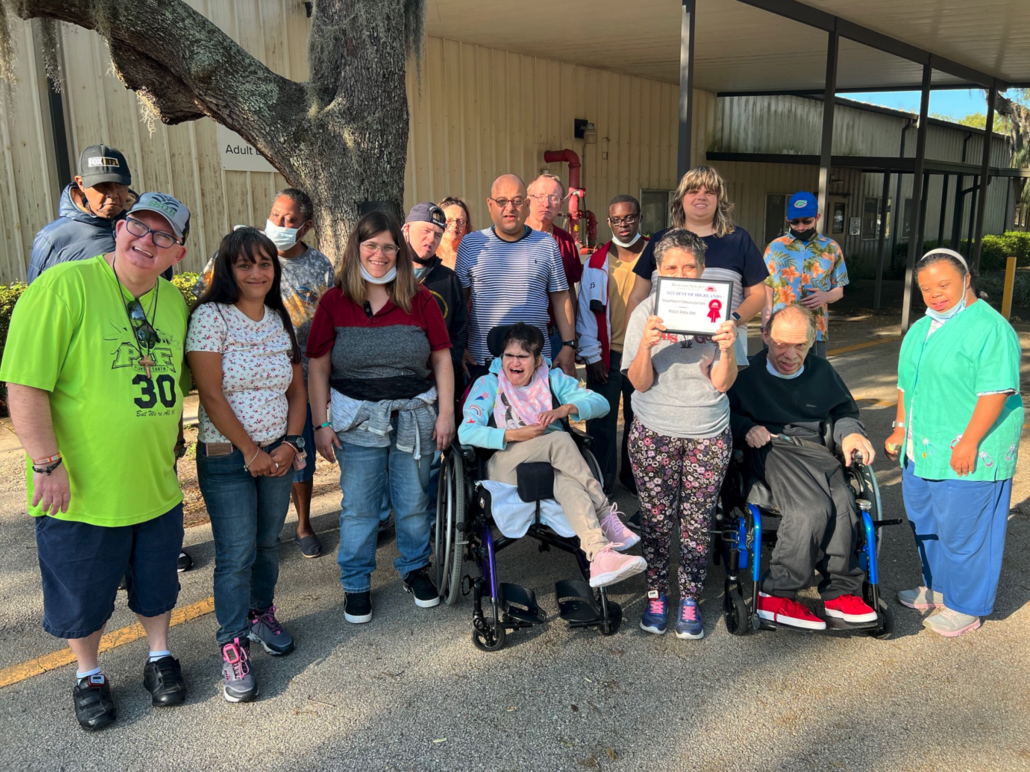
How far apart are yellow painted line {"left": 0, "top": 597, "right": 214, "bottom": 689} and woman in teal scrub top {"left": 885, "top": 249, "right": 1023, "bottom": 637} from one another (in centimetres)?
321

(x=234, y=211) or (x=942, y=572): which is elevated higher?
(x=234, y=211)

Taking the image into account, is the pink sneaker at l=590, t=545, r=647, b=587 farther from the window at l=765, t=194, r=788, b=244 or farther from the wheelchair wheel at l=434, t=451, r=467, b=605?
the window at l=765, t=194, r=788, b=244

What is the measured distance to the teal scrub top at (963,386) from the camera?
3029mm

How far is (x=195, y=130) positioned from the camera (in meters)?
8.13

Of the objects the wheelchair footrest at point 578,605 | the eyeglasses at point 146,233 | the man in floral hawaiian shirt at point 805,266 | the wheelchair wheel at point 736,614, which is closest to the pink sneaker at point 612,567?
the wheelchair footrest at point 578,605

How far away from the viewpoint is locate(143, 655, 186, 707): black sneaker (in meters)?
2.74

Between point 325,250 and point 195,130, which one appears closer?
point 325,250

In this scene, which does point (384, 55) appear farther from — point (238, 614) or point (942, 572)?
point (942, 572)

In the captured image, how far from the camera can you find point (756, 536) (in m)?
3.15

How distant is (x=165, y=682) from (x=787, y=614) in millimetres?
2393

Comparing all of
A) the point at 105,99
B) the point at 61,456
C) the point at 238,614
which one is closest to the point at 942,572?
the point at 238,614

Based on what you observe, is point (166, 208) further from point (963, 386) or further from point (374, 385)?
point (963, 386)

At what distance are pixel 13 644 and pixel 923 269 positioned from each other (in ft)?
13.3

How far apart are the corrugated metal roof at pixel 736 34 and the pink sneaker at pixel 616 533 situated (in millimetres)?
6645
